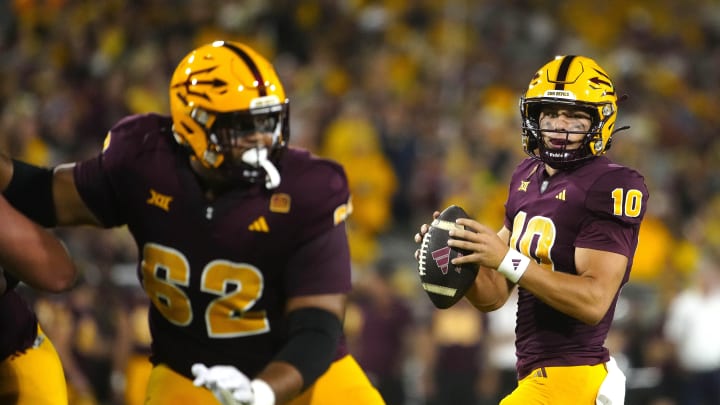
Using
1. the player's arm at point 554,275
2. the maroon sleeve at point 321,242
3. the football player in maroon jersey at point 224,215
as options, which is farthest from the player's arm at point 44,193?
the player's arm at point 554,275

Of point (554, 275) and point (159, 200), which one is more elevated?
point (159, 200)

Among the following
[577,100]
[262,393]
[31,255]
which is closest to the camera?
[262,393]

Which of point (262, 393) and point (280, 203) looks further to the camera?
point (280, 203)

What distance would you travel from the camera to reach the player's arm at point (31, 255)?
297 centimetres

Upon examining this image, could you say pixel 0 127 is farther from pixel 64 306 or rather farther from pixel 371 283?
pixel 371 283

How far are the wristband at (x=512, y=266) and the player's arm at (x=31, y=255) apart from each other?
1.36 metres

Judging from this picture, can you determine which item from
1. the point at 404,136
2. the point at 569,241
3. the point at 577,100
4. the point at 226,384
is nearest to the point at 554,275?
the point at 569,241

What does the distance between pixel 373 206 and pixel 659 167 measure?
3305 mm

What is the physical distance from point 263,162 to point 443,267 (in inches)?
27.6

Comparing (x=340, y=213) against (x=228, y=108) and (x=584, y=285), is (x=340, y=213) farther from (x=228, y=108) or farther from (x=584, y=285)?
(x=584, y=285)

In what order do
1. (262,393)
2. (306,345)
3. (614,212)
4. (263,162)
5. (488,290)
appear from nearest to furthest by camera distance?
(262,393), (306,345), (263,162), (614,212), (488,290)

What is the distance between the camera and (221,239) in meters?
3.49

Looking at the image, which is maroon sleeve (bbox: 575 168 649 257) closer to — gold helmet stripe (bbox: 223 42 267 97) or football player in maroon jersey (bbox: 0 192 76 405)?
gold helmet stripe (bbox: 223 42 267 97)

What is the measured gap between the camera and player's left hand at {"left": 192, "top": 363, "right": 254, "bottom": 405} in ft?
9.09
